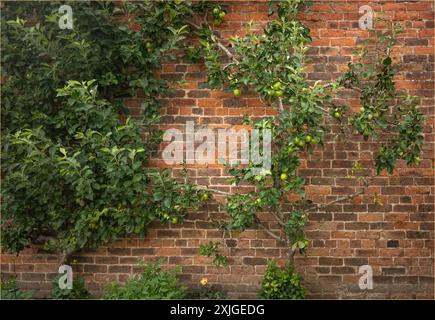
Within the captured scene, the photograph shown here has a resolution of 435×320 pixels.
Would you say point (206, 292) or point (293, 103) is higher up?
Result: point (293, 103)

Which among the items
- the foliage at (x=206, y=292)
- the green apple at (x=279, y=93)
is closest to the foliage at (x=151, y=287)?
the foliage at (x=206, y=292)

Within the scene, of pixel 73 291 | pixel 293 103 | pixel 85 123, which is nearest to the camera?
pixel 293 103

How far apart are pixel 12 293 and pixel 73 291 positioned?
502mm

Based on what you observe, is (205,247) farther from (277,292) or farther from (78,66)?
(78,66)

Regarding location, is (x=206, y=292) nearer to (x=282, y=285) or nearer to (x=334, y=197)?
(x=282, y=285)

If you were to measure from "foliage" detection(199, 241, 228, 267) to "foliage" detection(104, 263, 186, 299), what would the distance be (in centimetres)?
27

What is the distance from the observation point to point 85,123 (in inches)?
168

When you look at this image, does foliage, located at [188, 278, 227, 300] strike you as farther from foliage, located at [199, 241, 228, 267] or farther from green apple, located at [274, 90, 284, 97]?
green apple, located at [274, 90, 284, 97]

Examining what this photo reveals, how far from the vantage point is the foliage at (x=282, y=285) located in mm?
4285

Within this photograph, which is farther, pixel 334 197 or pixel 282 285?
pixel 334 197

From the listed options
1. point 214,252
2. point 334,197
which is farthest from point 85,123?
point 334,197

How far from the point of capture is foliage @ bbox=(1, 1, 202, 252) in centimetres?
417

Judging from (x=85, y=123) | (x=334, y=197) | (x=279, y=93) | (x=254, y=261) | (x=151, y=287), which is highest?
(x=279, y=93)

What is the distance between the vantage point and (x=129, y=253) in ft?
15.2
